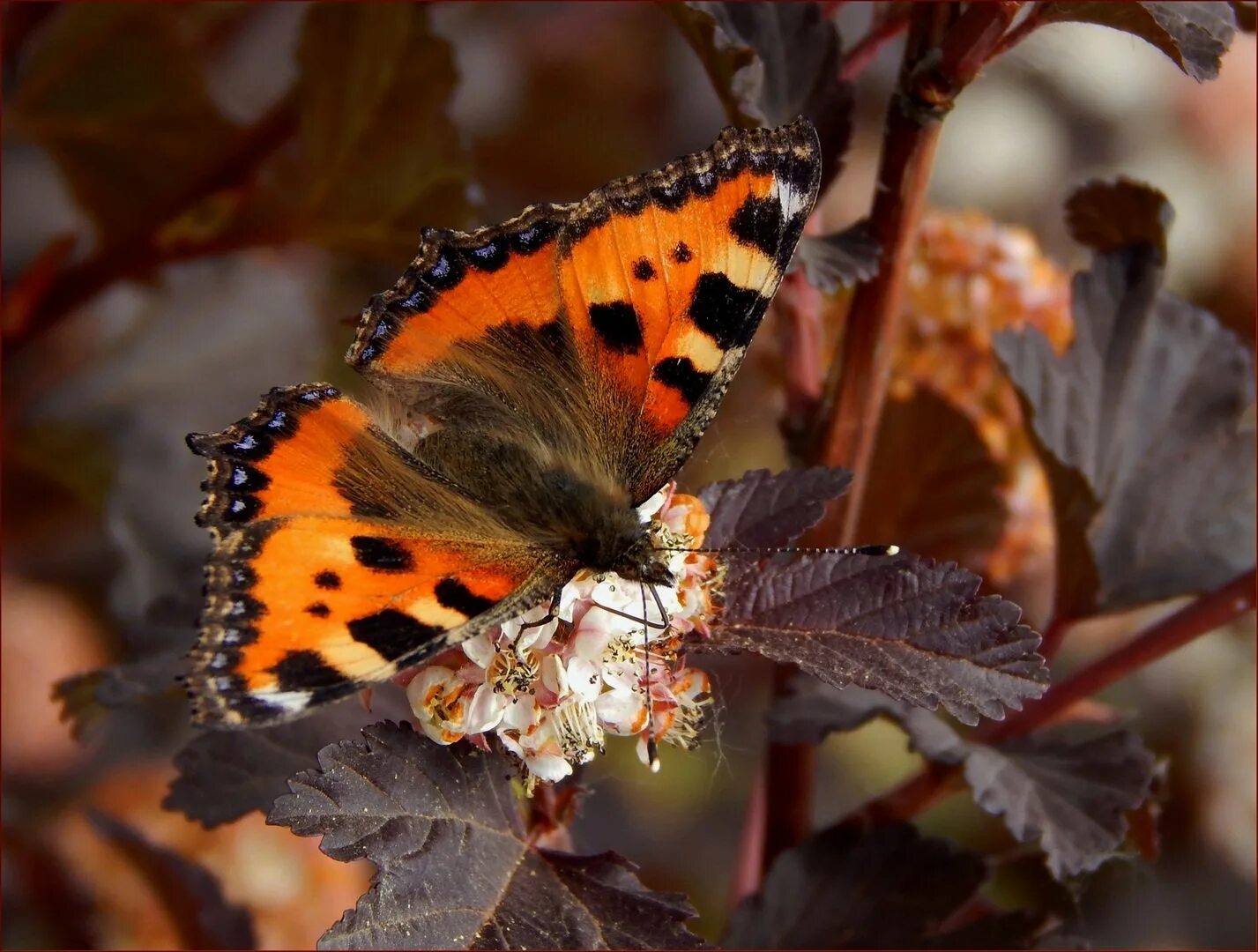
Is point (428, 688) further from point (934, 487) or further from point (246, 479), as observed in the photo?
point (934, 487)

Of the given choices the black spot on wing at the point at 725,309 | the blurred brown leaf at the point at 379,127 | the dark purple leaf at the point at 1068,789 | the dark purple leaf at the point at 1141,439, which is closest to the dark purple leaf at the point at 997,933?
the dark purple leaf at the point at 1068,789

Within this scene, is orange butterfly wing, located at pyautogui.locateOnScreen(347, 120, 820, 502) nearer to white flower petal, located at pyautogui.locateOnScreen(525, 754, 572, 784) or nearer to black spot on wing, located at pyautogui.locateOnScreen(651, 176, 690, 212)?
black spot on wing, located at pyautogui.locateOnScreen(651, 176, 690, 212)

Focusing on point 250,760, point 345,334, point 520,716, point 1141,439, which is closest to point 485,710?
point 520,716

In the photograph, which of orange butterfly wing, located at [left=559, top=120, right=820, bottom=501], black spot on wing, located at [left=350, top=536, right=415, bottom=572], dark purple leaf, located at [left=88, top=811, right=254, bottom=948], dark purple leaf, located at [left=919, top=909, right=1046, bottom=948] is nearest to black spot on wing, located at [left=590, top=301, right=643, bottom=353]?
orange butterfly wing, located at [left=559, top=120, right=820, bottom=501]

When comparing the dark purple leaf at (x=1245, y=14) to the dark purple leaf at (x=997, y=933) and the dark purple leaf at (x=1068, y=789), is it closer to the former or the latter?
the dark purple leaf at (x=1068, y=789)

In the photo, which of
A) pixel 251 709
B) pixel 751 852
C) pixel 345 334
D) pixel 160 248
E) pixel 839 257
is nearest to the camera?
pixel 251 709

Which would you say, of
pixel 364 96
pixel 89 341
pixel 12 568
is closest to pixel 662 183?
pixel 364 96
